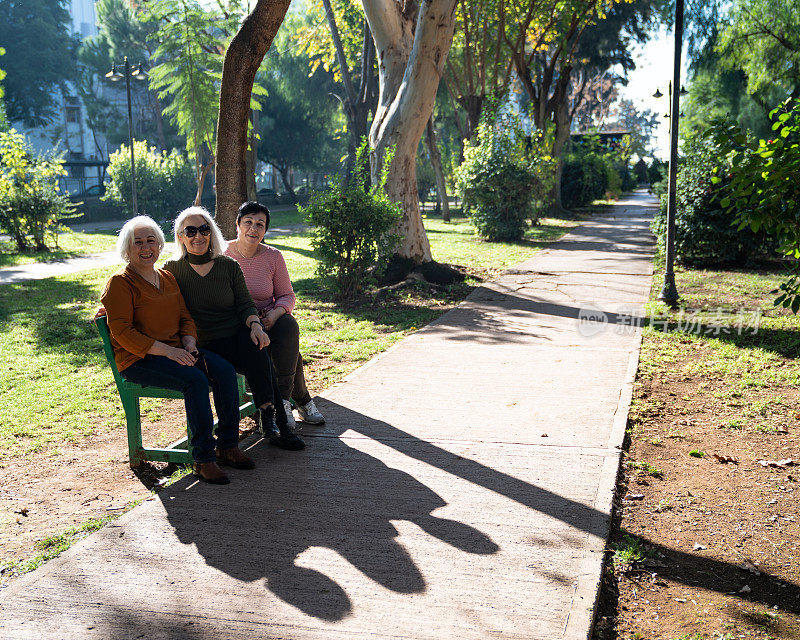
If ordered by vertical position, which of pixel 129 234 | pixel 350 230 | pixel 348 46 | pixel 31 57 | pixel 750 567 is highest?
pixel 31 57

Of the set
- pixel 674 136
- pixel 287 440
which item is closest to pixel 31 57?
pixel 674 136

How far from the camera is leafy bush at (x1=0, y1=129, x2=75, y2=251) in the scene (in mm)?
18422

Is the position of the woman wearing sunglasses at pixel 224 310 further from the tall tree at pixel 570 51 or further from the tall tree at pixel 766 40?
the tall tree at pixel 766 40

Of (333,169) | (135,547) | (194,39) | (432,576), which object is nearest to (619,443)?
(432,576)

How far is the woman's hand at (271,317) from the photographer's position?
517cm

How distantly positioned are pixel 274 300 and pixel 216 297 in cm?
64

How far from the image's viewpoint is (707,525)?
3.95 metres

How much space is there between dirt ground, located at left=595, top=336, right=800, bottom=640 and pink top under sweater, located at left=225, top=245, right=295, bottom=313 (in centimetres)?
253

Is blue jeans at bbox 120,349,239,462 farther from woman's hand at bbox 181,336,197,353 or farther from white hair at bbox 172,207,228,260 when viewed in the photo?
A: white hair at bbox 172,207,228,260

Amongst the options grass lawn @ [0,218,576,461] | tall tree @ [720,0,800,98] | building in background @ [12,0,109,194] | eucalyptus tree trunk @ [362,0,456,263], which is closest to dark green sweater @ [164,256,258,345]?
grass lawn @ [0,218,576,461]

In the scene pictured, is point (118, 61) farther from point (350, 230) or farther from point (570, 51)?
point (350, 230)

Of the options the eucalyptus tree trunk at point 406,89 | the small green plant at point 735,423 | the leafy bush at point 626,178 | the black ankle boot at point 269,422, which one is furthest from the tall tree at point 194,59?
the leafy bush at point 626,178

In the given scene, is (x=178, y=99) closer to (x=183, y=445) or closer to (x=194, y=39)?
(x=194, y=39)

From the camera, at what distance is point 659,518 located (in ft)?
13.2
